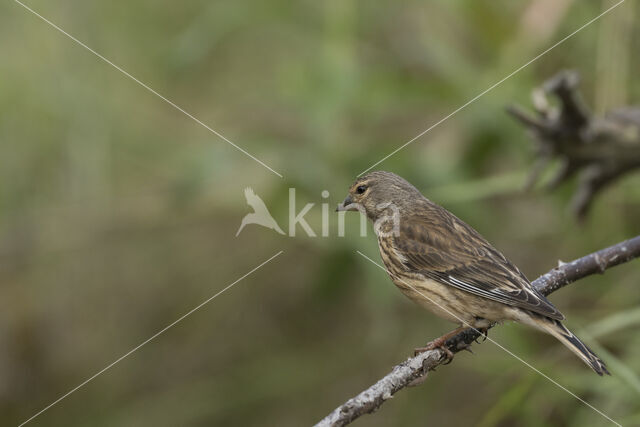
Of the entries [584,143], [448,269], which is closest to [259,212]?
[584,143]

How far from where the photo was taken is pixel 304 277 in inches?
203

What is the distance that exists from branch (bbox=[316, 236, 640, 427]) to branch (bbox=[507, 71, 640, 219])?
4.11 feet

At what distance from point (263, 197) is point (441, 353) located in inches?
86.9

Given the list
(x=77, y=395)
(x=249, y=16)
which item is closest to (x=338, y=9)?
(x=249, y=16)

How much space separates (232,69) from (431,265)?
321 centimetres

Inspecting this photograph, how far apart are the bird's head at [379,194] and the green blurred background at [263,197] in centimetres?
91

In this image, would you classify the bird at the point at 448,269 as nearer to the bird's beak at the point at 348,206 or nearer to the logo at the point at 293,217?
the bird's beak at the point at 348,206

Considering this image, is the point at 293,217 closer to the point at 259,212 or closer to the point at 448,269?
the point at 259,212

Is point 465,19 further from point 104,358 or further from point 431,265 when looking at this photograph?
point 104,358

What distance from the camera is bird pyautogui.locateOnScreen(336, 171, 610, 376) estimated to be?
2.54m

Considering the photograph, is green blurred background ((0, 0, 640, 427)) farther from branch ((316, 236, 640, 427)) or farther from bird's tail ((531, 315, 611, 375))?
branch ((316, 236, 640, 427))

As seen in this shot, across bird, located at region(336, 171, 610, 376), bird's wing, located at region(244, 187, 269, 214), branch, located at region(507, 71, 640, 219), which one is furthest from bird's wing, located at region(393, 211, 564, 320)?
bird's wing, located at region(244, 187, 269, 214)

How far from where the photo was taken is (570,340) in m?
2.46

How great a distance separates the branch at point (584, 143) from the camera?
12.0 feet
